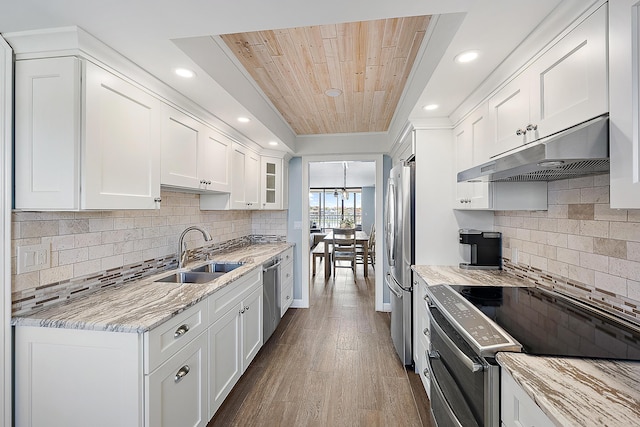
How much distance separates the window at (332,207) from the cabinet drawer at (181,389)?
30.2 ft

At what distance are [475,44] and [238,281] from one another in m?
2.04

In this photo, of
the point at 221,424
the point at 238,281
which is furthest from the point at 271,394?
the point at 238,281

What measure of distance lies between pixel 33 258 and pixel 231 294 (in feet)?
3.45

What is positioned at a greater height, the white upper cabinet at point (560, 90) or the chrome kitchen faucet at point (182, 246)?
the white upper cabinet at point (560, 90)

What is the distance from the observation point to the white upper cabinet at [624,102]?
2.73 ft

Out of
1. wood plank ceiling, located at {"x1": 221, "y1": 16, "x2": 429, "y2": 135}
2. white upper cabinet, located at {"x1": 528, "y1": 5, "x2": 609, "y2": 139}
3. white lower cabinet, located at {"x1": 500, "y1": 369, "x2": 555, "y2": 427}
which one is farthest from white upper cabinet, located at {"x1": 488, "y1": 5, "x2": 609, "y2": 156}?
white lower cabinet, located at {"x1": 500, "y1": 369, "x2": 555, "y2": 427}

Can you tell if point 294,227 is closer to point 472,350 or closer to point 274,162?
point 274,162

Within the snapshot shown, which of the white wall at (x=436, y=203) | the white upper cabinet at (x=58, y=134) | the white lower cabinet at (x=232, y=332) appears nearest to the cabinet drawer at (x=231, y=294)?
Result: the white lower cabinet at (x=232, y=332)

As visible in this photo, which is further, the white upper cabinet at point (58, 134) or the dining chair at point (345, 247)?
the dining chair at point (345, 247)

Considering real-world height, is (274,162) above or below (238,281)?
above

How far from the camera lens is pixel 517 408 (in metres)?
0.93

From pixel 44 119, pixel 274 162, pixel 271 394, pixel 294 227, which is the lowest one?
pixel 271 394

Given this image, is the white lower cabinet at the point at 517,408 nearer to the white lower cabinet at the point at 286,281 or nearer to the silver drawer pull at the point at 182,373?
the silver drawer pull at the point at 182,373

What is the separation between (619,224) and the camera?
4.13 ft
